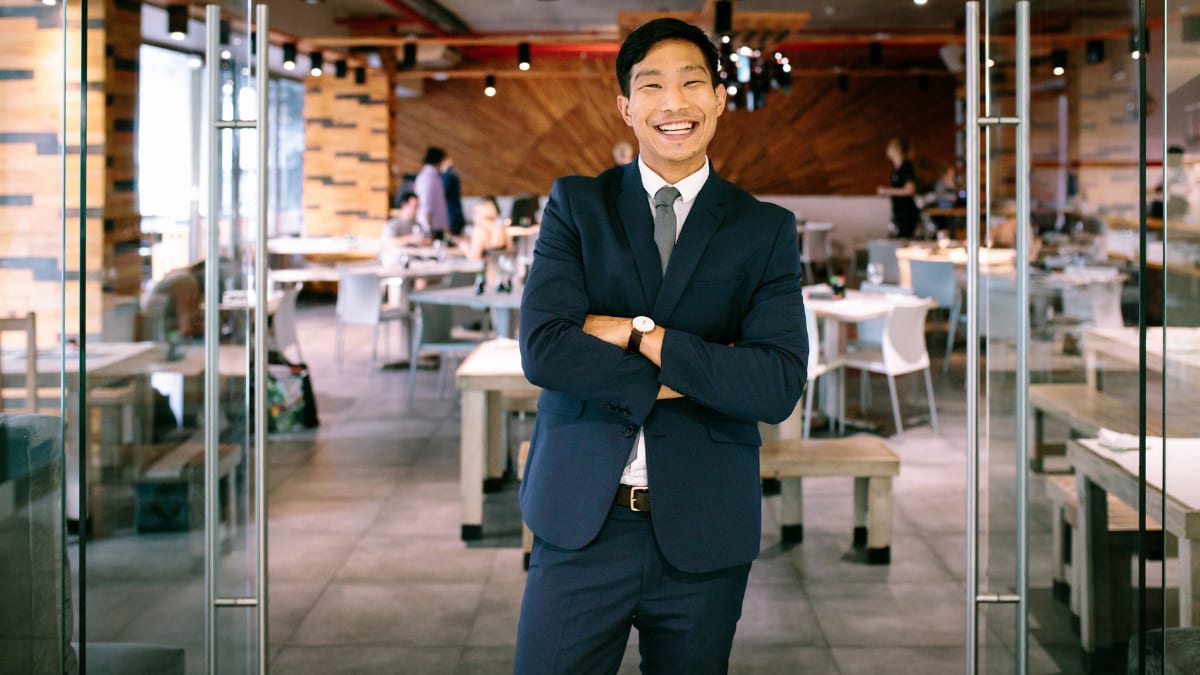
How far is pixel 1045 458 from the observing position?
3021 mm

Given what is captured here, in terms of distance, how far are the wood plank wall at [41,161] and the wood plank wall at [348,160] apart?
12650 mm

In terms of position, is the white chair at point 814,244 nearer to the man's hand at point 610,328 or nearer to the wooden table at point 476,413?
the wooden table at point 476,413

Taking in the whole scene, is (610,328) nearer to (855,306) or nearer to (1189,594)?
(1189,594)

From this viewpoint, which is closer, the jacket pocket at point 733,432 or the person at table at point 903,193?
the jacket pocket at point 733,432

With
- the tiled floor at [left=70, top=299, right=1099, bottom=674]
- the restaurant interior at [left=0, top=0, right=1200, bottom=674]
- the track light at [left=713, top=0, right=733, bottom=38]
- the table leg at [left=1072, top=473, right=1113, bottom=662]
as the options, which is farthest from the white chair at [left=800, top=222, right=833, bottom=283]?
the table leg at [left=1072, top=473, right=1113, bottom=662]

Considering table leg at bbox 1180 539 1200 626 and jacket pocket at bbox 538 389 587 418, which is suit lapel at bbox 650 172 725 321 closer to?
jacket pocket at bbox 538 389 587 418

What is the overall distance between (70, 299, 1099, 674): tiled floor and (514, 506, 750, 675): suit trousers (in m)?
0.99

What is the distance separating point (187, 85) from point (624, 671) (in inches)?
81.1

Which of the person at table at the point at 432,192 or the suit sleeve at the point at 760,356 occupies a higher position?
the person at table at the point at 432,192

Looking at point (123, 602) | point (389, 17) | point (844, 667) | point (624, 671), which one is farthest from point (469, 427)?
point (389, 17)

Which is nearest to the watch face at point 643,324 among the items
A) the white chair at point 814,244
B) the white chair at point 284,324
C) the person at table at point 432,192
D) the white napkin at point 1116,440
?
the white napkin at point 1116,440

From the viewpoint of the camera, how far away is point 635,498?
6.11 feet

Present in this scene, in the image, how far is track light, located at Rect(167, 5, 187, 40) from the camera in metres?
2.83

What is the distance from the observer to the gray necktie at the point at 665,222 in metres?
1.97
